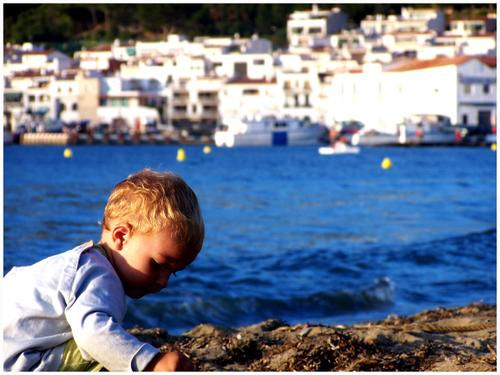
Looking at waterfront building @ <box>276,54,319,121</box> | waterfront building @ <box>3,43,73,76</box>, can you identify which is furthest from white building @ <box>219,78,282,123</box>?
waterfront building @ <box>3,43,73,76</box>

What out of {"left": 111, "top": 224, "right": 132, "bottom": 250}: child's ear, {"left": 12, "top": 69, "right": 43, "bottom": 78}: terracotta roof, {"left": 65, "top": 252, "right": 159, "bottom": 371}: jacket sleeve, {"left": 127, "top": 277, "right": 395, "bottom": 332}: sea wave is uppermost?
{"left": 111, "top": 224, "right": 132, "bottom": 250}: child's ear

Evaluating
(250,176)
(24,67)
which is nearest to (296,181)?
(250,176)

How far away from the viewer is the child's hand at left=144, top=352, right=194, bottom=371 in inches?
77.7

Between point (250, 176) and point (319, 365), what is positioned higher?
point (319, 365)

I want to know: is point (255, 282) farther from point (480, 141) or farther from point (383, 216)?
point (480, 141)

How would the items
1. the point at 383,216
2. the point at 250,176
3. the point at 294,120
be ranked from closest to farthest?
the point at 383,216, the point at 250,176, the point at 294,120

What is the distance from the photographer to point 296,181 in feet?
101

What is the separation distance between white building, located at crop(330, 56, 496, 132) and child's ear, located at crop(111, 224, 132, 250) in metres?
29.9

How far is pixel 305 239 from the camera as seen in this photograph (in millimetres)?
14445

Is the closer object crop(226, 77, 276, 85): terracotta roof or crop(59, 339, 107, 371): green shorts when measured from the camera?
crop(59, 339, 107, 371): green shorts

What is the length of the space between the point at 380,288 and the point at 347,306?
2.59 feet

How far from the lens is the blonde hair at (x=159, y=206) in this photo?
6.75 feet

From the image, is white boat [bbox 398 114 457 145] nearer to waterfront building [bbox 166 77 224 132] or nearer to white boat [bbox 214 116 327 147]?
white boat [bbox 214 116 327 147]

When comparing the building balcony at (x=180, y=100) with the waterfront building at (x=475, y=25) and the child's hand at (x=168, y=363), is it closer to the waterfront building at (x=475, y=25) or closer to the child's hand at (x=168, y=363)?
the waterfront building at (x=475, y=25)
